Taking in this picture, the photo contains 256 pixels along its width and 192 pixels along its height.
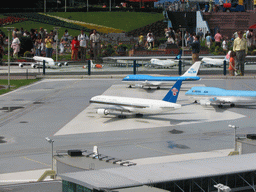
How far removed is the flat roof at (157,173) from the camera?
11.1 meters

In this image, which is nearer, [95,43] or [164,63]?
[164,63]

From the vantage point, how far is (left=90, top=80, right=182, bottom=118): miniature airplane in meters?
31.8

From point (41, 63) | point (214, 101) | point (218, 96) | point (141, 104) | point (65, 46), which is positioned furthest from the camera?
point (65, 46)

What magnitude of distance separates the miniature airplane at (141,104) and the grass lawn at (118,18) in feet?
239

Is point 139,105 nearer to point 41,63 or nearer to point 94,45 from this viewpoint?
point 41,63

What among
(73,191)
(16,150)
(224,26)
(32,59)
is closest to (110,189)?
(73,191)

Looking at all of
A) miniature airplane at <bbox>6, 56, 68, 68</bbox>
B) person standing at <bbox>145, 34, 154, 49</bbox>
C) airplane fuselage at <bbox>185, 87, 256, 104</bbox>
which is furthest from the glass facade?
person standing at <bbox>145, 34, 154, 49</bbox>

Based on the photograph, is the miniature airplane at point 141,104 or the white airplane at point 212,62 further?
the white airplane at point 212,62

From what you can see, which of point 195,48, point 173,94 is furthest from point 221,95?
point 195,48

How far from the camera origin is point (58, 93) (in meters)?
47.2

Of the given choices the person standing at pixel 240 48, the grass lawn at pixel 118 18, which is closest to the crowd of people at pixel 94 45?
the person standing at pixel 240 48

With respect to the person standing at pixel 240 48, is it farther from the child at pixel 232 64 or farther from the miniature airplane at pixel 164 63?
the miniature airplane at pixel 164 63

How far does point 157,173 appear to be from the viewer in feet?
39.5

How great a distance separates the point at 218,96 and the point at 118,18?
79.3 m
